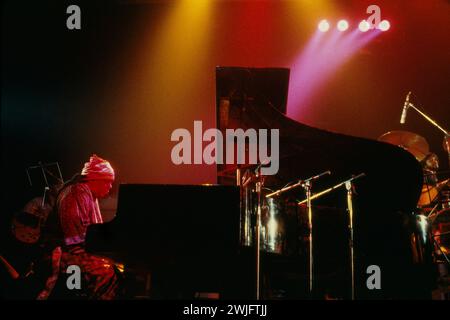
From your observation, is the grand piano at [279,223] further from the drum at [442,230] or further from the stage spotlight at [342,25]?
the stage spotlight at [342,25]

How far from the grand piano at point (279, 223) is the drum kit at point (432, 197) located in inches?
13.6

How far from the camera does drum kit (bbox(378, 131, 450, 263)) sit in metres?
3.93

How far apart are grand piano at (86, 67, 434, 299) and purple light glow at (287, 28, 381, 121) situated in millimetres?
2511

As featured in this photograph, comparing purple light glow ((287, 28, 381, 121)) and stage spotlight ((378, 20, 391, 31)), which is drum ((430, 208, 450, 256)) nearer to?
purple light glow ((287, 28, 381, 121))

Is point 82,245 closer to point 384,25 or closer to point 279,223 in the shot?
point 279,223

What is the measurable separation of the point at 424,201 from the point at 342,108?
1.96 meters

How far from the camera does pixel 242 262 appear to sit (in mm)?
2703

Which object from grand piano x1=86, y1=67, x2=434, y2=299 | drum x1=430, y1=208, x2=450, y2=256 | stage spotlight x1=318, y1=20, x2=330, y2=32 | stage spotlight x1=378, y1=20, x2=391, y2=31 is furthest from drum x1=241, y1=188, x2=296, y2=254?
stage spotlight x1=378, y1=20, x2=391, y2=31

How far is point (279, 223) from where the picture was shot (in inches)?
118

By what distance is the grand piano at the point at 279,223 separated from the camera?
261cm

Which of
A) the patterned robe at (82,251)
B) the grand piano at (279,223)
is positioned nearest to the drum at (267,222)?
the grand piano at (279,223)

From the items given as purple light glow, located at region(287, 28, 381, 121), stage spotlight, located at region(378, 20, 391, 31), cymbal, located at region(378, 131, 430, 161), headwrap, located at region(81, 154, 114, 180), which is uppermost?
stage spotlight, located at region(378, 20, 391, 31)

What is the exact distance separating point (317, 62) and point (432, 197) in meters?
2.66
